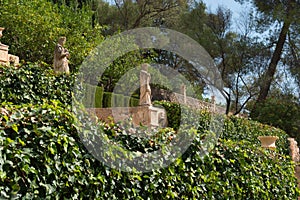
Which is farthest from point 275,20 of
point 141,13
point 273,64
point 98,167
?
point 98,167

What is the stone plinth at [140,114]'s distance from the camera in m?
12.1

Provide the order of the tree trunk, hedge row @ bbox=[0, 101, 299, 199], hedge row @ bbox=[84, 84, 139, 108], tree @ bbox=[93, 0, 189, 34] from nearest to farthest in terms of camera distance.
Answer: hedge row @ bbox=[0, 101, 299, 199]
hedge row @ bbox=[84, 84, 139, 108]
the tree trunk
tree @ bbox=[93, 0, 189, 34]

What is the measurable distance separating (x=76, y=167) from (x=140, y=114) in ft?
30.5

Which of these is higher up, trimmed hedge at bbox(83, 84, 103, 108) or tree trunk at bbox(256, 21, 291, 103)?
tree trunk at bbox(256, 21, 291, 103)

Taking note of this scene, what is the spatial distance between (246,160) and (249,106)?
786 inches

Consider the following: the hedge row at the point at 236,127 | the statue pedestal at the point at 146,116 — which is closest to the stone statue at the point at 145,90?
the statue pedestal at the point at 146,116

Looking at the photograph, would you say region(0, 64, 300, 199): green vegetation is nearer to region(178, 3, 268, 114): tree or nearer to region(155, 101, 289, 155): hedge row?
region(155, 101, 289, 155): hedge row

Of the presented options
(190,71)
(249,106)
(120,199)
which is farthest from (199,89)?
(120,199)

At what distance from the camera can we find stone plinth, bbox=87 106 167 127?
39.7ft

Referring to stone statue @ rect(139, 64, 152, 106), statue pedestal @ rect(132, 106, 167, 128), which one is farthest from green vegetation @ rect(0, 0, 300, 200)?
stone statue @ rect(139, 64, 152, 106)

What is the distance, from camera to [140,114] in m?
12.3

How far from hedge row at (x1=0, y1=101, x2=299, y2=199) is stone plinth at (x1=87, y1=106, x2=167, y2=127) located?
656 centimetres

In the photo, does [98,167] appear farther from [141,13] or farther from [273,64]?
[141,13]

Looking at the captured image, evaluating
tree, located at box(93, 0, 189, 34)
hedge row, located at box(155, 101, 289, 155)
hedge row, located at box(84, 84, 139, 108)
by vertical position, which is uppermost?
tree, located at box(93, 0, 189, 34)
